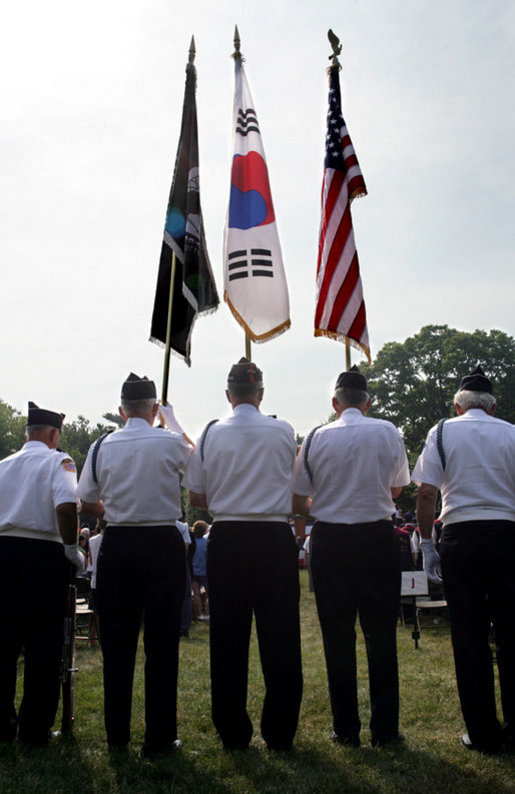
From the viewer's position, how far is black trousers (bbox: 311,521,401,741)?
4520 mm

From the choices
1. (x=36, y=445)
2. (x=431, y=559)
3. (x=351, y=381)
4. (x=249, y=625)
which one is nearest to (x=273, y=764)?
(x=249, y=625)

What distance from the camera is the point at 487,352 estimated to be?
44.6 meters

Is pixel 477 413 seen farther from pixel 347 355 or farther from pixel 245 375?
pixel 347 355

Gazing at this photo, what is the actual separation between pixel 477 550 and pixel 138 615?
2.23 m

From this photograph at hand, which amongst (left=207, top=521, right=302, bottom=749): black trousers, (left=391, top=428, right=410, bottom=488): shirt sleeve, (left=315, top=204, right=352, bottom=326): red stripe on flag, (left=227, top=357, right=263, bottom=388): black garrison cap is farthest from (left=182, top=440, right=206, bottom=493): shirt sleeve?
(left=315, top=204, right=352, bottom=326): red stripe on flag

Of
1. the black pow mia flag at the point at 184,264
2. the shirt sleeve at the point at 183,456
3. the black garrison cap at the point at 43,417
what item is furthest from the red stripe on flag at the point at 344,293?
the black garrison cap at the point at 43,417

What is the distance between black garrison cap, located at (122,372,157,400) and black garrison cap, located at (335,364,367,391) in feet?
4.44

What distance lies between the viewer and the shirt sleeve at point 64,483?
184 inches

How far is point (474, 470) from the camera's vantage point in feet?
14.9

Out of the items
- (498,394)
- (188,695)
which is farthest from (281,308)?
(498,394)

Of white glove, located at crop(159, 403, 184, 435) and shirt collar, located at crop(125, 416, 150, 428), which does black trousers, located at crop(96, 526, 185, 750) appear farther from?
white glove, located at crop(159, 403, 184, 435)

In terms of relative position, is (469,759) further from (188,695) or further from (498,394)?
(498,394)

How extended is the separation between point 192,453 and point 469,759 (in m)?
2.57

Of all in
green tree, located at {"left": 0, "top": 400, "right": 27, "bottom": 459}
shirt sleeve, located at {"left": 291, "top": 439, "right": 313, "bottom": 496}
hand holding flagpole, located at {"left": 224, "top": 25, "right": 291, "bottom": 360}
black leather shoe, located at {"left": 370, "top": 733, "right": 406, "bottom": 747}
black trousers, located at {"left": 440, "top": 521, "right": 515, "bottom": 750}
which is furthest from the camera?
green tree, located at {"left": 0, "top": 400, "right": 27, "bottom": 459}
